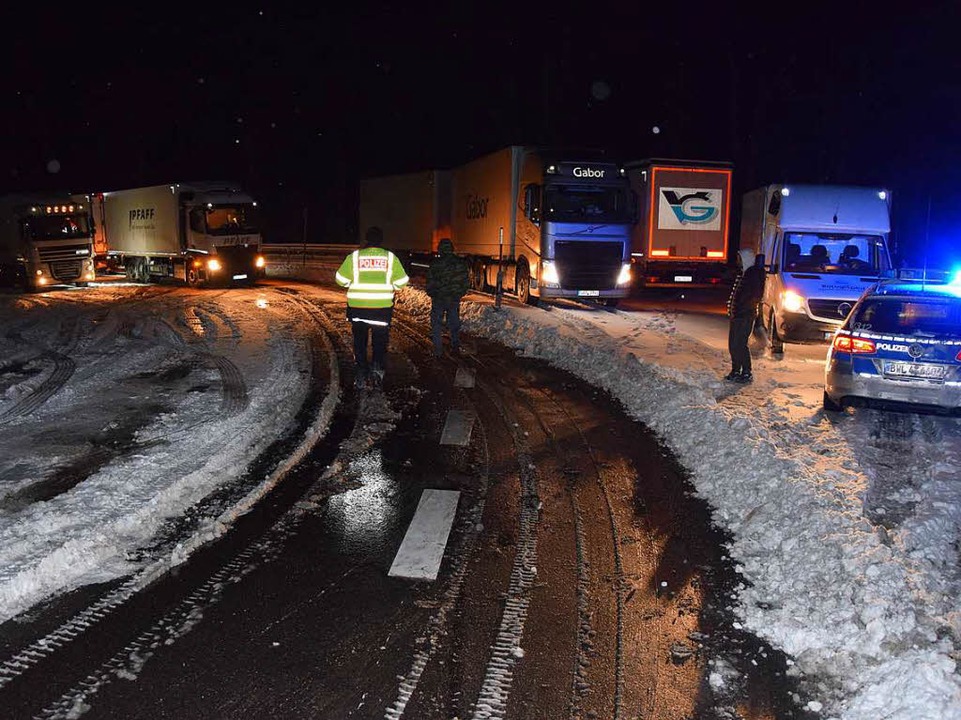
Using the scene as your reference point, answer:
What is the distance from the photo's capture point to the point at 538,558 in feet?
17.6

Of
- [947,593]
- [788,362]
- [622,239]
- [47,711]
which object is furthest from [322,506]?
[622,239]

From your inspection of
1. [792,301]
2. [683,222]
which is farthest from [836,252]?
[683,222]

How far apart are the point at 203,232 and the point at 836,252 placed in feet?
66.1

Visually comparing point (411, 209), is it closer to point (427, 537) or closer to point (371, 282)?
point (371, 282)

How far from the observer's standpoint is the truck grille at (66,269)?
93.5 feet

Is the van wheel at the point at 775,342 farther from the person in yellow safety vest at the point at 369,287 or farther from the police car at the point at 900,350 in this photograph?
the person in yellow safety vest at the point at 369,287

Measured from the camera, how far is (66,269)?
28.8 meters

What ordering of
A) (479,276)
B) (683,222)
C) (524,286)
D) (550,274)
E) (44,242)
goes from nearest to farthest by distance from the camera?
(550,274), (524,286), (683,222), (479,276), (44,242)

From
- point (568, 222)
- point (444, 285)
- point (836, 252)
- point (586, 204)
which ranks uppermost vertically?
point (586, 204)

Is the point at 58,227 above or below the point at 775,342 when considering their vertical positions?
above

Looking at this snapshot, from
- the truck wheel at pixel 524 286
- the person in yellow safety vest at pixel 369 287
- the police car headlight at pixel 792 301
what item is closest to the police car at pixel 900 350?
the police car headlight at pixel 792 301

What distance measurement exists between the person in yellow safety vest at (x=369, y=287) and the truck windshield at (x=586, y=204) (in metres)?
9.59

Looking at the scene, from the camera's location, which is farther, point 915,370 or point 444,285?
point 444,285

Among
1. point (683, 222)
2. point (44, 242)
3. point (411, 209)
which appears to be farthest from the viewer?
point (411, 209)
